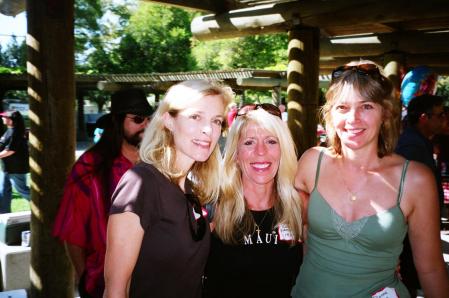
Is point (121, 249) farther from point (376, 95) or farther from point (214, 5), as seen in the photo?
point (214, 5)

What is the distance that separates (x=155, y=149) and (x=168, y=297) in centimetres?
63

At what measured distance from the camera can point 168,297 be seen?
1.68 metres

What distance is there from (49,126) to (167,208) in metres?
1.94

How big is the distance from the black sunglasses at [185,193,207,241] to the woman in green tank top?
1.91 feet

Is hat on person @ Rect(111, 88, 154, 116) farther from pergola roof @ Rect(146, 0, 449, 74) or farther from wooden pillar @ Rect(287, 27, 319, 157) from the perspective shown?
wooden pillar @ Rect(287, 27, 319, 157)

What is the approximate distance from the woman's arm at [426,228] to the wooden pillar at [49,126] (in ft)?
8.35

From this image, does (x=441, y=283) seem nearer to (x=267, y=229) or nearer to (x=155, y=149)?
(x=267, y=229)

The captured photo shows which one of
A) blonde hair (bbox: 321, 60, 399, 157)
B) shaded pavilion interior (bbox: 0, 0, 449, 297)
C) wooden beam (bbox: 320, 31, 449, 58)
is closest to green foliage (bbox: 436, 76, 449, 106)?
shaded pavilion interior (bbox: 0, 0, 449, 297)

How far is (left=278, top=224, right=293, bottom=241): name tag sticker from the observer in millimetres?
2087

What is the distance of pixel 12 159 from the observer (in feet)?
22.9

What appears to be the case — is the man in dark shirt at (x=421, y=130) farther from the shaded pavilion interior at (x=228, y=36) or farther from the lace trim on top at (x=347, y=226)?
the lace trim on top at (x=347, y=226)

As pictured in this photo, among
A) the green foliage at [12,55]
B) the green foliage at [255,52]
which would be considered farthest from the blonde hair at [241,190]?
the green foliage at [12,55]

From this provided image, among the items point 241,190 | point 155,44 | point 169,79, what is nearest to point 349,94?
point 241,190

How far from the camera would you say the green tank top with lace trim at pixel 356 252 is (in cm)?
188
